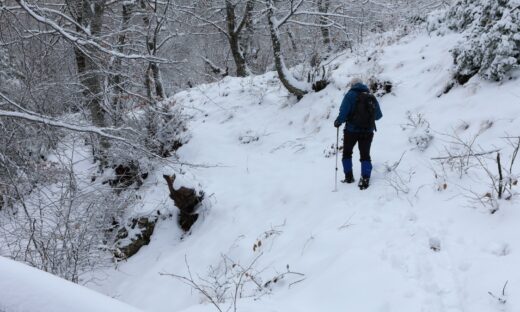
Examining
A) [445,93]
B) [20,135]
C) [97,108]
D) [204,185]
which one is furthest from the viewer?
[97,108]

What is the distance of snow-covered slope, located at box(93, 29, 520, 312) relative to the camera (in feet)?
12.5

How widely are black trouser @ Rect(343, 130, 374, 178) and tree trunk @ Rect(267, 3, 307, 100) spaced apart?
4.40 m

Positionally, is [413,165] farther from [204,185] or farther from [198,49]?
[198,49]

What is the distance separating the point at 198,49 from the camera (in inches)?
891

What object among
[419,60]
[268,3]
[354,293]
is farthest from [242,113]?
[354,293]

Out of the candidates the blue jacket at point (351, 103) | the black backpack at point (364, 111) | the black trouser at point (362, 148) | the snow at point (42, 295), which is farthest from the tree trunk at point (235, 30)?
the snow at point (42, 295)

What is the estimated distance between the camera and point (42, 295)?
1266 millimetres

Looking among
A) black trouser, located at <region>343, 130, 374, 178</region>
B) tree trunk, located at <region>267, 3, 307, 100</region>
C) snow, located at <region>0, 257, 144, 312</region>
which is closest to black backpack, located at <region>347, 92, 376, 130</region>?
black trouser, located at <region>343, 130, 374, 178</region>

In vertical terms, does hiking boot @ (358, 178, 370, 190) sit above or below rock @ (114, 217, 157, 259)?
above

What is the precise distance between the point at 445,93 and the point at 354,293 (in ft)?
17.3

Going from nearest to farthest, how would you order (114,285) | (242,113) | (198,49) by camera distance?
(114,285)
(242,113)
(198,49)

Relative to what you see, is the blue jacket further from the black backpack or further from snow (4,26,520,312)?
snow (4,26,520,312)

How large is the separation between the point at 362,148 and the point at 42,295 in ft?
17.9

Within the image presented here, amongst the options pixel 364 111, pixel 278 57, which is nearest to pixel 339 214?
pixel 364 111
